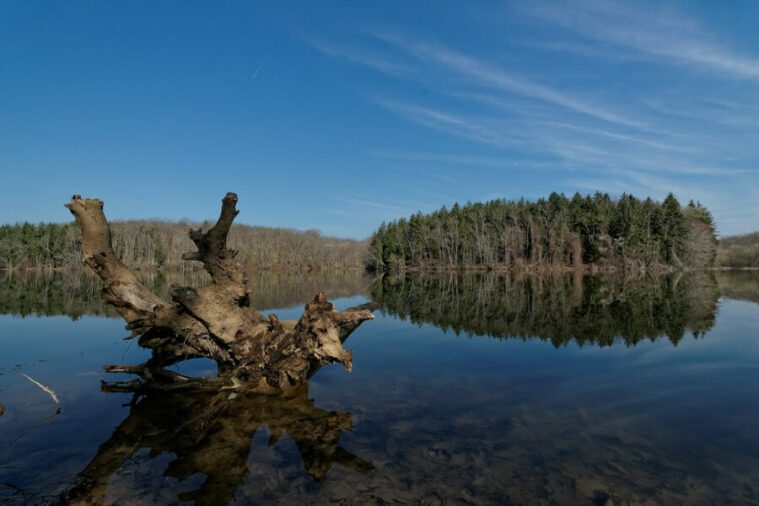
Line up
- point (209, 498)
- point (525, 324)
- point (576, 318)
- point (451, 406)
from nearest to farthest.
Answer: point (209, 498)
point (451, 406)
point (525, 324)
point (576, 318)

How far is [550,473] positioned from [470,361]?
679 centimetres

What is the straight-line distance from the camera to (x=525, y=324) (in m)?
18.8

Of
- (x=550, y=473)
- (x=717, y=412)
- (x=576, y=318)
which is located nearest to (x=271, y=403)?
(x=550, y=473)

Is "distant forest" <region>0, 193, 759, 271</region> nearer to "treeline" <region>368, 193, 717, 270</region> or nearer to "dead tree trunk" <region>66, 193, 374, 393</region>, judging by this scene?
"treeline" <region>368, 193, 717, 270</region>

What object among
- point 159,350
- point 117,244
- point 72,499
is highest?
point 117,244

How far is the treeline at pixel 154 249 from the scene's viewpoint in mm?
103875

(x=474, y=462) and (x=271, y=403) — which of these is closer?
(x=474, y=462)

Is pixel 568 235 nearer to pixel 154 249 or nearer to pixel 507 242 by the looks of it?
pixel 507 242

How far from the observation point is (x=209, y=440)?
21.8 ft

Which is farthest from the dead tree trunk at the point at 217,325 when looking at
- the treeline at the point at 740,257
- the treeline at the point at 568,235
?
the treeline at the point at 740,257

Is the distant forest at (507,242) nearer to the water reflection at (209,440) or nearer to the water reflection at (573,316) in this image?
the water reflection at (573,316)

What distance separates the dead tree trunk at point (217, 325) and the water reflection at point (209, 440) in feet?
1.82

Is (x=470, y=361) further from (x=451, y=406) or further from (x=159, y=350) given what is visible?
(x=159, y=350)

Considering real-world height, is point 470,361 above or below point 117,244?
below
